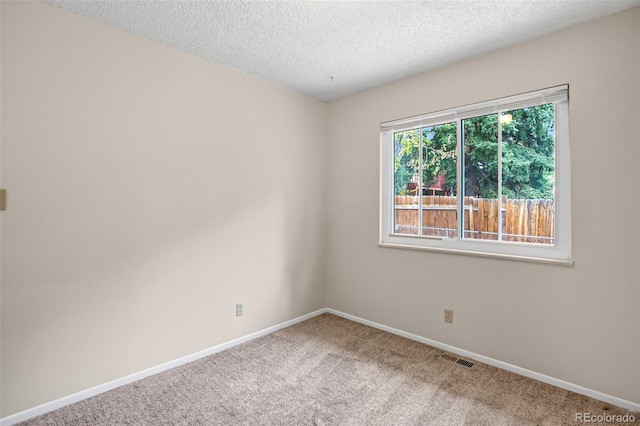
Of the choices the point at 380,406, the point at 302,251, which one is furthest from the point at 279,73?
the point at 380,406

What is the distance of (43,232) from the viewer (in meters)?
1.91

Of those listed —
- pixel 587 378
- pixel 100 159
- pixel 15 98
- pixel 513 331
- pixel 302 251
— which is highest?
pixel 15 98

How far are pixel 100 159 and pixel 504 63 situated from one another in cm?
287

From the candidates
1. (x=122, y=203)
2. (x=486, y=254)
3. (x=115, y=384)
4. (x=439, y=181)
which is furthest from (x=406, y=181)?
(x=115, y=384)

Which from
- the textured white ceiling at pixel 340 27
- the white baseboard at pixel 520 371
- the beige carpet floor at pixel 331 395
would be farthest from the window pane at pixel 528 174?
the beige carpet floor at pixel 331 395

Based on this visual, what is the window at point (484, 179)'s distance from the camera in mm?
2252

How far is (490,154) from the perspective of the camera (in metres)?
2.57

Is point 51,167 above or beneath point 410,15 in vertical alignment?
beneath

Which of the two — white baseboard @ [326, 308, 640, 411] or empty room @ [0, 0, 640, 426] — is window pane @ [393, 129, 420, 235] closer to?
empty room @ [0, 0, 640, 426]

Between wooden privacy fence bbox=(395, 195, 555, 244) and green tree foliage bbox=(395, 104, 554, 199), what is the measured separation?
77 millimetres

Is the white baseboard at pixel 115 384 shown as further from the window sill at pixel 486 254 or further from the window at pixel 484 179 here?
the window at pixel 484 179

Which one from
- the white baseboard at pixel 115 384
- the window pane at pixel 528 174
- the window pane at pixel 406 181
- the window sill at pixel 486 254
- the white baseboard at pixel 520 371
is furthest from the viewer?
the window pane at pixel 406 181

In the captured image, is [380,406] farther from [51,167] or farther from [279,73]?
[279,73]

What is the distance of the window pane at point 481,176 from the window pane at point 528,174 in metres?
0.07
